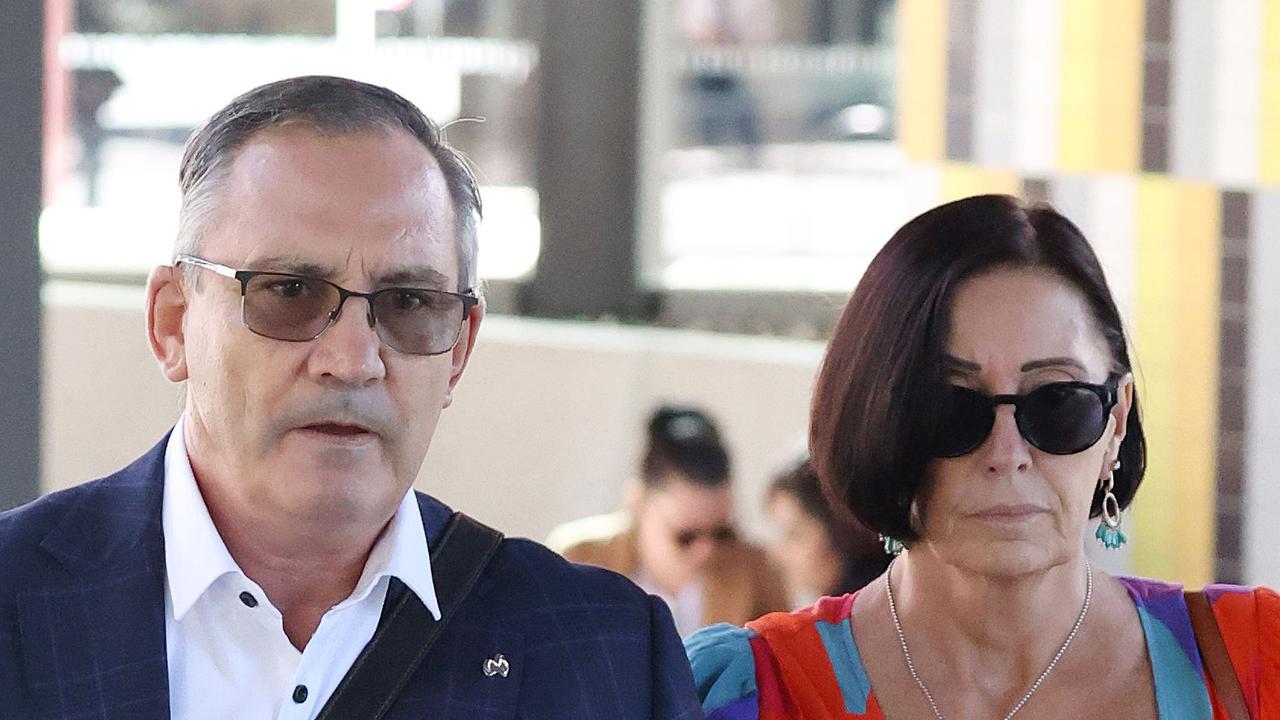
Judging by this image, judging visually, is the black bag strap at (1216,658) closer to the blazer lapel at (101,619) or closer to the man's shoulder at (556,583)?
the man's shoulder at (556,583)

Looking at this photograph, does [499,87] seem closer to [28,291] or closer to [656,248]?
[656,248]

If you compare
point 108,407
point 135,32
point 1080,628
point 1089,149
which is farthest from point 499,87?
point 1080,628

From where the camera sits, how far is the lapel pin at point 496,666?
2.00 m

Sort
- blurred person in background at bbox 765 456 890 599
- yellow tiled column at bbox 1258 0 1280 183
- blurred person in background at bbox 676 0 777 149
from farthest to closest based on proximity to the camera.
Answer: blurred person in background at bbox 676 0 777 149 < yellow tiled column at bbox 1258 0 1280 183 < blurred person in background at bbox 765 456 890 599

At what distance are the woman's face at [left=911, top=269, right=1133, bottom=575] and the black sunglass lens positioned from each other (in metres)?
0.01

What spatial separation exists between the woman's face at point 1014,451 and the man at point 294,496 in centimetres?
40

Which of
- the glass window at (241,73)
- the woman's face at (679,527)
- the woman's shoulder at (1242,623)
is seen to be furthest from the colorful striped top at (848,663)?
the glass window at (241,73)

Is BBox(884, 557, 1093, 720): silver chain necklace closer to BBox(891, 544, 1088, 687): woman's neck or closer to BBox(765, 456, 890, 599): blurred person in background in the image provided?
BBox(891, 544, 1088, 687): woman's neck

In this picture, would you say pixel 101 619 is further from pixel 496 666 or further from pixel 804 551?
pixel 804 551

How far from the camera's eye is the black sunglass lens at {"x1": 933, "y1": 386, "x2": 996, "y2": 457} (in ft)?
7.12

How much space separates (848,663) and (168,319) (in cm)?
96

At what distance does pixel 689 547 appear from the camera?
5.49m

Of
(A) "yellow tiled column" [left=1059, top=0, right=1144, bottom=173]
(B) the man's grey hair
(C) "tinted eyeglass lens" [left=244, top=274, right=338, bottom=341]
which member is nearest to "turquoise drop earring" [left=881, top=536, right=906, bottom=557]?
(B) the man's grey hair

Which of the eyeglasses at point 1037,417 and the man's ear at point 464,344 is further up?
the man's ear at point 464,344
